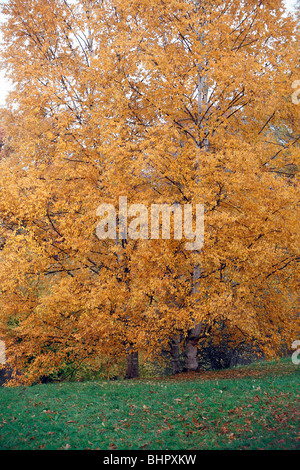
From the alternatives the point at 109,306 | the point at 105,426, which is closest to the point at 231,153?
the point at 109,306

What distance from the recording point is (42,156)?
39.9ft

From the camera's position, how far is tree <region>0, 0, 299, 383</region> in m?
8.81

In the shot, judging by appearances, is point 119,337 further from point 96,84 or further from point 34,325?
point 96,84

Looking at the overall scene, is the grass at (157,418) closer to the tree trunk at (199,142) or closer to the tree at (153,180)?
the tree at (153,180)

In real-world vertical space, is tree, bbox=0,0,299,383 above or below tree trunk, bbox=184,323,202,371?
above

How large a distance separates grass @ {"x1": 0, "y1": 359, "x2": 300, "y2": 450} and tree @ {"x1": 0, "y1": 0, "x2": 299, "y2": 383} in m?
1.55

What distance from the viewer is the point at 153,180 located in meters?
10.2

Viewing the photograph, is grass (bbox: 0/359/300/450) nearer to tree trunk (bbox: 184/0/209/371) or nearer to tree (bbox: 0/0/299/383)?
tree (bbox: 0/0/299/383)

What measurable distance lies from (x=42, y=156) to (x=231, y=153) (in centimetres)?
643

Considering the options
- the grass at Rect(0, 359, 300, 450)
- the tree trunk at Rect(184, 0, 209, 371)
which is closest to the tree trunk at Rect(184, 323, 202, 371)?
the tree trunk at Rect(184, 0, 209, 371)

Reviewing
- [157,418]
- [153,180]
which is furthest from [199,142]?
[157,418]

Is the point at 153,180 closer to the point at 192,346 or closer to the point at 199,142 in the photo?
the point at 199,142

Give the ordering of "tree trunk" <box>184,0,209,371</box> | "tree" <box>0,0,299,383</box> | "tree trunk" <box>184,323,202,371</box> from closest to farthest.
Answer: "tree" <box>0,0,299,383</box>, "tree trunk" <box>184,0,209,371</box>, "tree trunk" <box>184,323,202,371</box>

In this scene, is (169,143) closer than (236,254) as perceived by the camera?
No
